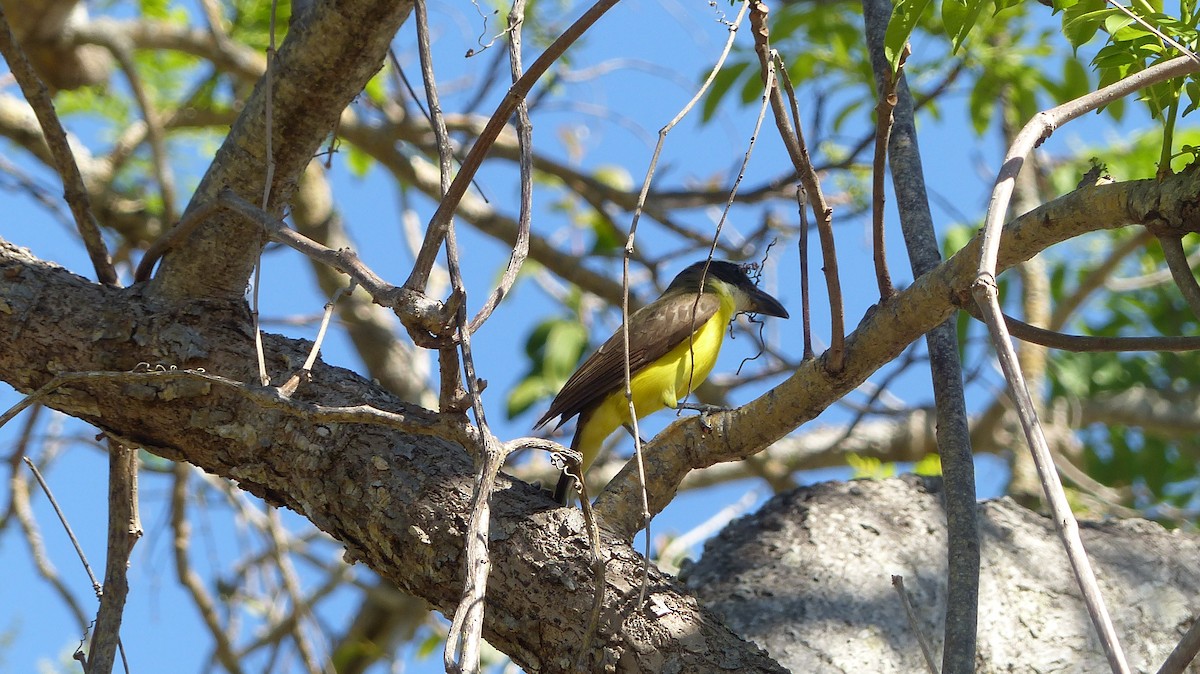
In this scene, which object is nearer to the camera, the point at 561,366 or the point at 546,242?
the point at 546,242

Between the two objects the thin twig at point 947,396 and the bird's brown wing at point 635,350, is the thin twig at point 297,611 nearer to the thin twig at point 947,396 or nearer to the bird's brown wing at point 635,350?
the bird's brown wing at point 635,350

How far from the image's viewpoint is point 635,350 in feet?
16.5

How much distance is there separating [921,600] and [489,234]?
319 centimetres

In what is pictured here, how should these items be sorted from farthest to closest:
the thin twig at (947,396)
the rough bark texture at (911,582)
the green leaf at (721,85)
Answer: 1. the green leaf at (721,85)
2. the rough bark texture at (911,582)
3. the thin twig at (947,396)

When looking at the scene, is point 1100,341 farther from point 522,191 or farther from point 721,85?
point 721,85

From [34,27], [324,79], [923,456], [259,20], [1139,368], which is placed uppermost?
[259,20]

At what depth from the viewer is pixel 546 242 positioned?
6.22 m

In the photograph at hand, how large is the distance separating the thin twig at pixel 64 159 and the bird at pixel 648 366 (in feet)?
6.02

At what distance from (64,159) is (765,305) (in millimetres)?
3439

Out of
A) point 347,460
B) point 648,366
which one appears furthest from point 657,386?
point 347,460

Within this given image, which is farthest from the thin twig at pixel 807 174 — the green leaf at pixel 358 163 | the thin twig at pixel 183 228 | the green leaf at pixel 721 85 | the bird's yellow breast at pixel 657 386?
the green leaf at pixel 358 163

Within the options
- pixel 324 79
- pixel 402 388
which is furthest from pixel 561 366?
pixel 324 79

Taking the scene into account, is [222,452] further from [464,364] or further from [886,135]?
[886,135]

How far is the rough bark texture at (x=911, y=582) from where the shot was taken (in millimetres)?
3580
